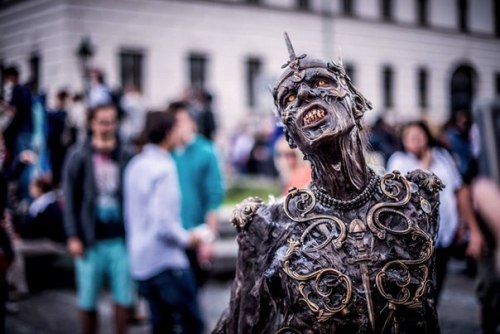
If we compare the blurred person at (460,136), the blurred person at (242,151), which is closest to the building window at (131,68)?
the blurred person at (242,151)

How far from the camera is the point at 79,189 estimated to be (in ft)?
19.9

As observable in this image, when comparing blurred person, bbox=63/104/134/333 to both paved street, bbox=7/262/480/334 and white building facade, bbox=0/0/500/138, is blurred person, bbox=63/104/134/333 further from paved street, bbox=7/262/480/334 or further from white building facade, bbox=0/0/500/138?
white building facade, bbox=0/0/500/138

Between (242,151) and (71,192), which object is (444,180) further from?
(242,151)

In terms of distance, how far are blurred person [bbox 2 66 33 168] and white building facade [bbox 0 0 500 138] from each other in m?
14.1

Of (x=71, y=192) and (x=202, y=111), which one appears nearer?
(x=71, y=192)

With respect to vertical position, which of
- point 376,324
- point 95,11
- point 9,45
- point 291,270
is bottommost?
point 376,324

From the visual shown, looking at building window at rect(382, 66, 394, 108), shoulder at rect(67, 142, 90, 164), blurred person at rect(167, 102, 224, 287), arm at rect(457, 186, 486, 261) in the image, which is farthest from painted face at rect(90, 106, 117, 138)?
building window at rect(382, 66, 394, 108)

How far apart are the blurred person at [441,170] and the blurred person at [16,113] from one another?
10.7 feet

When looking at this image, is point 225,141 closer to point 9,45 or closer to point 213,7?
point 213,7

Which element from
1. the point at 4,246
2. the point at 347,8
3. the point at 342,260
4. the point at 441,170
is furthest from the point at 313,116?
the point at 347,8

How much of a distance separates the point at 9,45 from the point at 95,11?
16.1 meters

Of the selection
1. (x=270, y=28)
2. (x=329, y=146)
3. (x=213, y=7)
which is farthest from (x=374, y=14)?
(x=329, y=146)

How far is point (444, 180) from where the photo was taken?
586 centimetres

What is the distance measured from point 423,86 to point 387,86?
11.3ft
